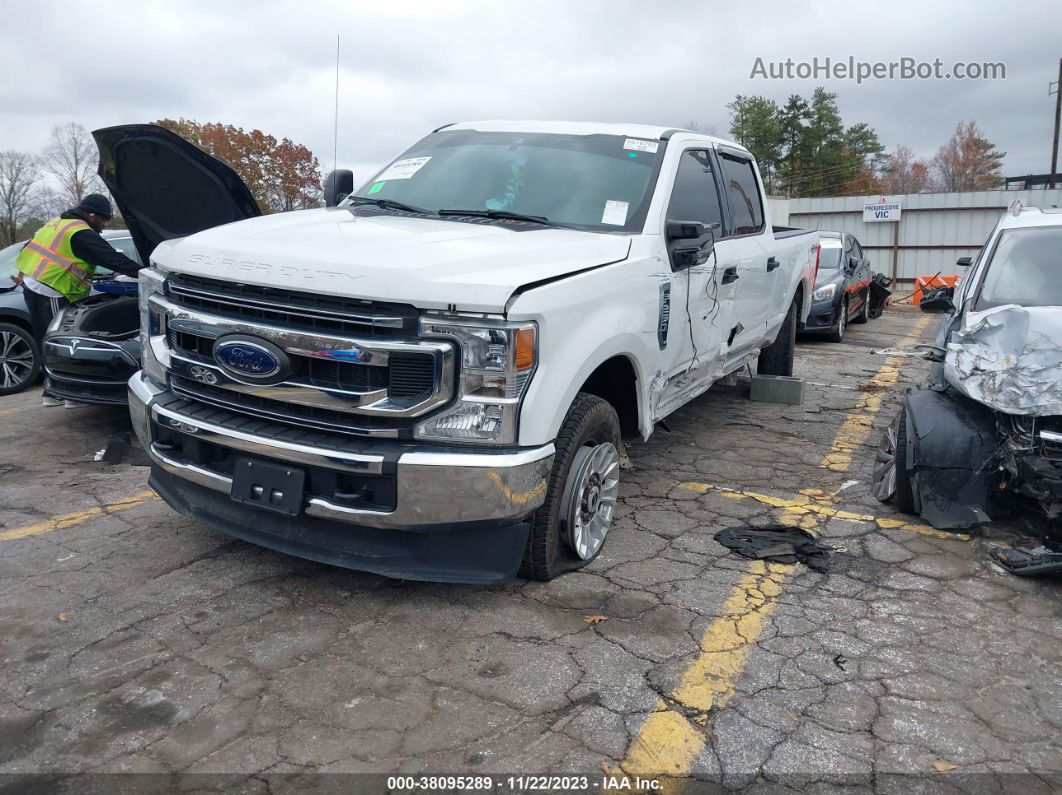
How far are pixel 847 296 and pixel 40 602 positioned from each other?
11.4 m

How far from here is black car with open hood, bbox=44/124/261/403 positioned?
18.8 feet

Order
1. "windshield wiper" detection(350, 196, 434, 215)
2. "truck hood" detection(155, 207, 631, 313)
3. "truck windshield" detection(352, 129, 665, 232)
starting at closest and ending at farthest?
1. "truck hood" detection(155, 207, 631, 313)
2. "truck windshield" detection(352, 129, 665, 232)
3. "windshield wiper" detection(350, 196, 434, 215)

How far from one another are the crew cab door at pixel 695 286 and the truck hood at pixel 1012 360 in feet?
4.34

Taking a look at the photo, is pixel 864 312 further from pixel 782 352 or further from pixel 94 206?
pixel 94 206

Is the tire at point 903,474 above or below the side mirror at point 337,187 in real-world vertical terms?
below

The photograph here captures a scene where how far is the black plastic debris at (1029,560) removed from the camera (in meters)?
3.85

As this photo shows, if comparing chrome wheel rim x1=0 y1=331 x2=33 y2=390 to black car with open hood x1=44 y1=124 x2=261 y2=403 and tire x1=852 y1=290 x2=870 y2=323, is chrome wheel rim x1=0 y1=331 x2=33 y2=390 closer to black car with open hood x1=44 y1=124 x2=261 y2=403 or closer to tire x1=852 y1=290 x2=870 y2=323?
black car with open hood x1=44 y1=124 x2=261 y2=403

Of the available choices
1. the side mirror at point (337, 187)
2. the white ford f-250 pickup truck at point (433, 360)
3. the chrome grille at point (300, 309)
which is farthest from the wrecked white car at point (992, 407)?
the side mirror at point (337, 187)

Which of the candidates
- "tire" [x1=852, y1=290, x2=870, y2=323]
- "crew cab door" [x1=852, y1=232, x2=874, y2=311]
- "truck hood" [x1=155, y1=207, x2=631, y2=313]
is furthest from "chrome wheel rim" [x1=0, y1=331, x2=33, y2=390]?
"tire" [x1=852, y1=290, x2=870, y2=323]

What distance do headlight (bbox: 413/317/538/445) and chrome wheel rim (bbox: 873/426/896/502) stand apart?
108 inches

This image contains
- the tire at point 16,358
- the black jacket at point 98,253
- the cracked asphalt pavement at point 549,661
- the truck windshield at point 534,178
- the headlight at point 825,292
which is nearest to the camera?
the cracked asphalt pavement at point 549,661

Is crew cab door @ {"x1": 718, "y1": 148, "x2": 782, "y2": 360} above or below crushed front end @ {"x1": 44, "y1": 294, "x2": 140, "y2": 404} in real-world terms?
above

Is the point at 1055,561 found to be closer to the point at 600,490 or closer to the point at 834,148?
the point at 600,490

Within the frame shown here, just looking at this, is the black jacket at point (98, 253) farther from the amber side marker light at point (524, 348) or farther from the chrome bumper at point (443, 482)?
the amber side marker light at point (524, 348)
